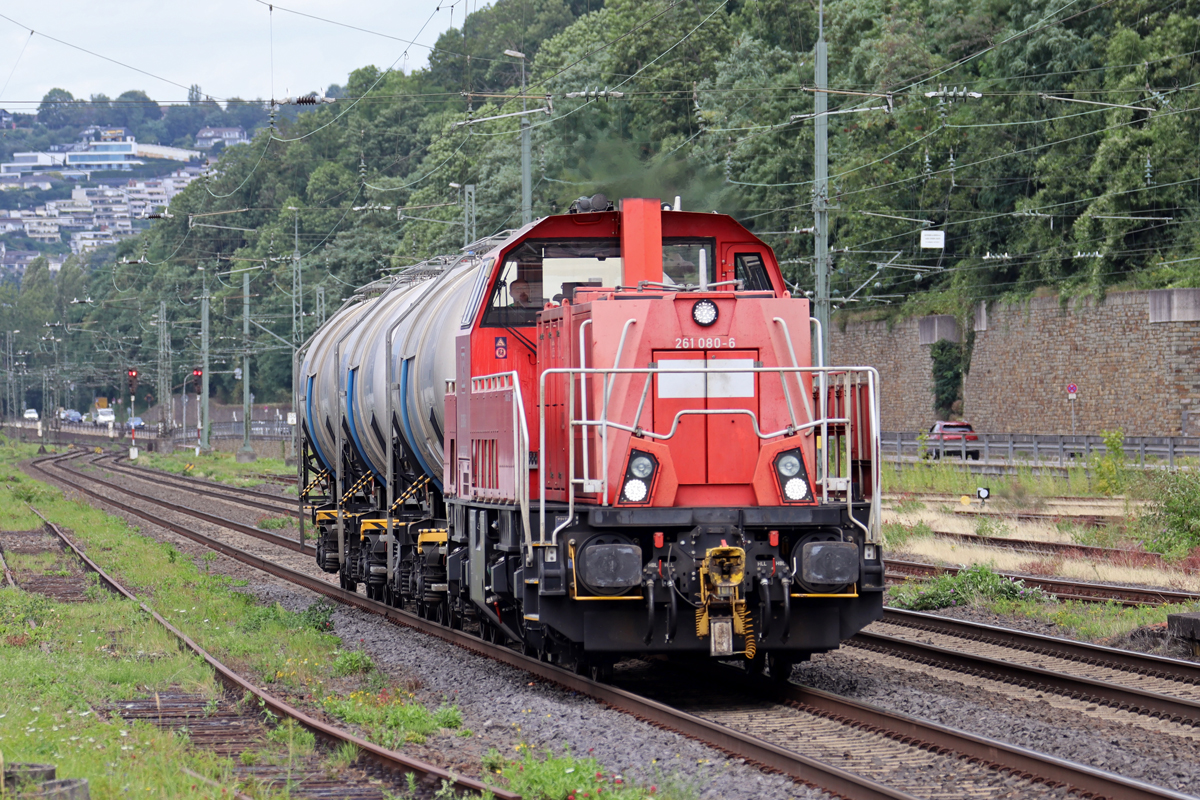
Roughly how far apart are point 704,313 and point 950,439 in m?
43.7

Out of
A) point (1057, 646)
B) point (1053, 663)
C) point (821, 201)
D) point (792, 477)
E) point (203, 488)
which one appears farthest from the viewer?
point (203, 488)

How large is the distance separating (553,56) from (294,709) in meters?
92.0

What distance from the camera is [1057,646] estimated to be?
12961mm

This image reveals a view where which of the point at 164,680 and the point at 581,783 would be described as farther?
the point at 164,680

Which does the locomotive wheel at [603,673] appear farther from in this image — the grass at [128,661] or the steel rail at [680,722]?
the grass at [128,661]

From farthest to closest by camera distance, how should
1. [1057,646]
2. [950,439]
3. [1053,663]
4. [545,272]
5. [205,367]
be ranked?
[205,367]
[950,439]
[1057,646]
[545,272]
[1053,663]

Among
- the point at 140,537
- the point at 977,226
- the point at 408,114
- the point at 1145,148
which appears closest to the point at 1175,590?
the point at 140,537

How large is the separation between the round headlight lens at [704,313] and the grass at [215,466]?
45.1 meters

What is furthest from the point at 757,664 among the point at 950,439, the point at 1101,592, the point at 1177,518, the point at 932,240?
the point at 950,439

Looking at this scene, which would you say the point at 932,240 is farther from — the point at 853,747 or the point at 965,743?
the point at 965,743

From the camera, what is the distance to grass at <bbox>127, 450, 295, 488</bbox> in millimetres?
58938

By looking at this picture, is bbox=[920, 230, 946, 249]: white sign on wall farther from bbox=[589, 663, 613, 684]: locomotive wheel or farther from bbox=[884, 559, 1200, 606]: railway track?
bbox=[589, 663, 613, 684]: locomotive wheel

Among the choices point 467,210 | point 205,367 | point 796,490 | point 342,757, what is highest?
point 467,210

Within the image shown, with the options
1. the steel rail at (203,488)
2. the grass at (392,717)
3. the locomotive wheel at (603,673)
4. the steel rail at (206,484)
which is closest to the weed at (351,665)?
the grass at (392,717)
